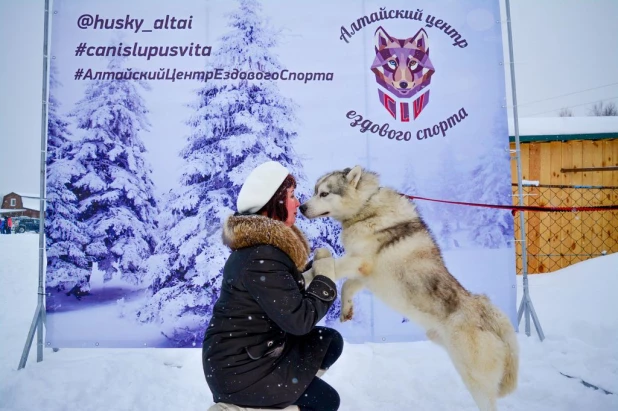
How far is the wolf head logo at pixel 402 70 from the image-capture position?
4.14m

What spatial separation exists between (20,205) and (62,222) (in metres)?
2.44

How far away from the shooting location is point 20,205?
5.81 meters

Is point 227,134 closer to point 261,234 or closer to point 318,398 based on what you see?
point 261,234

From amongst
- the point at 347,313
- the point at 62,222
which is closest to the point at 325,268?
the point at 347,313

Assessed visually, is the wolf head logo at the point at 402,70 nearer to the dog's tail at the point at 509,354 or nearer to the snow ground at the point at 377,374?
the dog's tail at the point at 509,354

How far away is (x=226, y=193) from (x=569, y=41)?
3936 mm

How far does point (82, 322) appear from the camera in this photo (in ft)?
13.1

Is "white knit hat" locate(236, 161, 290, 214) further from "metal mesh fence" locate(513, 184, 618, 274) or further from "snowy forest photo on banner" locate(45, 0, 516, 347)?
"metal mesh fence" locate(513, 184, 618, 274)

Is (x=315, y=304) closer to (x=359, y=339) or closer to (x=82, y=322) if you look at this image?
(x=359, y=339)

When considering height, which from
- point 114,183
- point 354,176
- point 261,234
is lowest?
point 261,234

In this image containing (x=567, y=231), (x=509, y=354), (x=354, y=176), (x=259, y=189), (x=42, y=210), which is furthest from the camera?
(x=567, y=231)

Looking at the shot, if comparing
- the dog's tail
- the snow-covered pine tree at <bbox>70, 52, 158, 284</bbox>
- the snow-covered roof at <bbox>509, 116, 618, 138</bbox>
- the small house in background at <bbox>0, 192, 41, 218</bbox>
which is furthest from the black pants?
the snow-covered roof at <bbox>509, 116, 618, 138</bbox>

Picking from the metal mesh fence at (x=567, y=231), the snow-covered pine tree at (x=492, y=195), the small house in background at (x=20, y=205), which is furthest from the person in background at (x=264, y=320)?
the metal mesh fence at (x=567, y=231)

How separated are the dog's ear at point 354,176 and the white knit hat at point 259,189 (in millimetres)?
850
